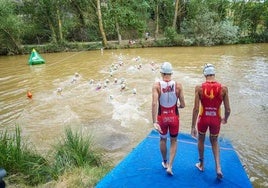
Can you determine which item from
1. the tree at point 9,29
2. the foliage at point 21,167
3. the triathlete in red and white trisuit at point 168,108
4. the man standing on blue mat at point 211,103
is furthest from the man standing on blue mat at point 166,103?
the tree at point 9,29

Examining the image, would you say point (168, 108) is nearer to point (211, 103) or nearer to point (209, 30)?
point (211, 103)

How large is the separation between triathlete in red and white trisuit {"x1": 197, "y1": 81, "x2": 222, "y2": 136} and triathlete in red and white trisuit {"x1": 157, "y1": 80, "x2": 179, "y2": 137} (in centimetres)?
37

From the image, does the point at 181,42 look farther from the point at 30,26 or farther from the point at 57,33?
the point at 30,26

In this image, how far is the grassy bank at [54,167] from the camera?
14.3 feet

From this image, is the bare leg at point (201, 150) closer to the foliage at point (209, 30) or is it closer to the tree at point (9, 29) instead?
the foliage at point (209, 30)

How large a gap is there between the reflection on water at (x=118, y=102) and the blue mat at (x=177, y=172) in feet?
2.19

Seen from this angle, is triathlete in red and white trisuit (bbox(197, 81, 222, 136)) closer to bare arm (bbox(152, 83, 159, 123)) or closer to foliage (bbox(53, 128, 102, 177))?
bare arm (bbox(152, 83, 159, 123))

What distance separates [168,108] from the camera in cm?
423

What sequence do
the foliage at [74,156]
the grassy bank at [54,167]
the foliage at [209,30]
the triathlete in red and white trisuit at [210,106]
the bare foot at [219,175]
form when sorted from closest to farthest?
the triathlete in red and white trisuit at [210,106] → the bare foot at [219,175] → the grassy bank at [54,167] → the foliage at [74,156] → the foliage at [209,30]

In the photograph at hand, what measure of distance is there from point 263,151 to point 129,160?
9.51 ft

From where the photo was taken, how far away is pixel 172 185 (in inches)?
164

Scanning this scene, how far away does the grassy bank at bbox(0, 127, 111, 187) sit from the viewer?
436cm

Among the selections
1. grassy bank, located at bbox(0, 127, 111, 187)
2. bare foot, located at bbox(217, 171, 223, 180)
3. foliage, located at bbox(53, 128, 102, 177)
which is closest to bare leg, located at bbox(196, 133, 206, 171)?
bare foot, located at bbox(217, 171, 223, 180)

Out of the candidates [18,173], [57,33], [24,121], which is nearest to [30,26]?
[57,33]
